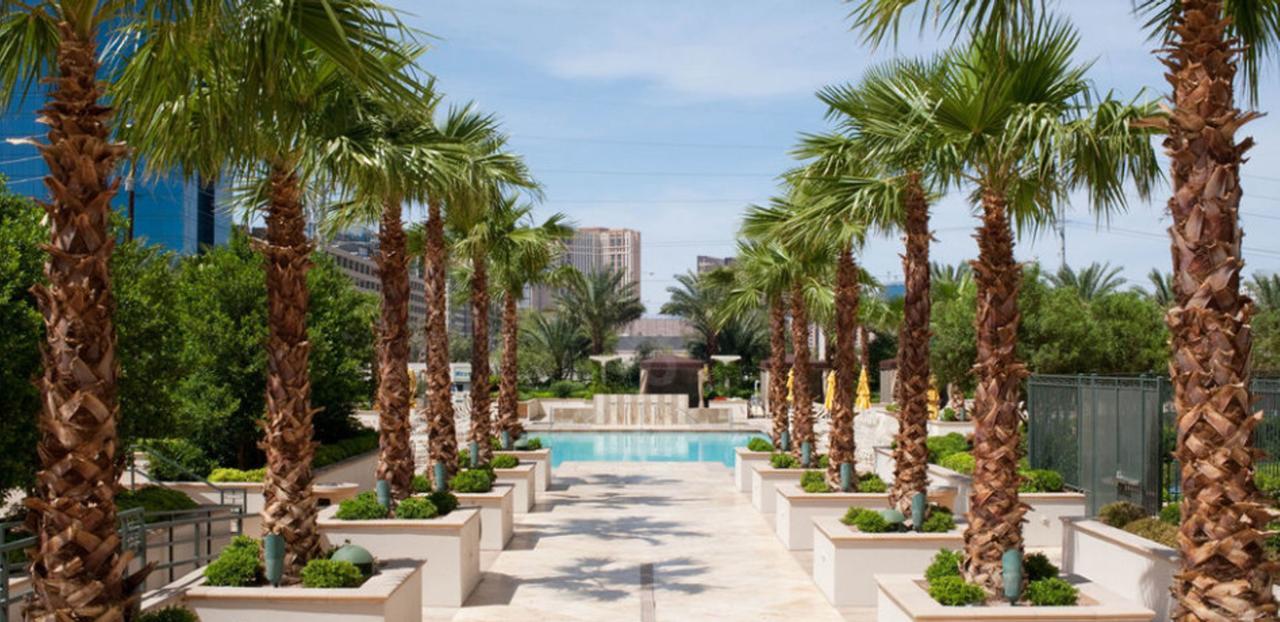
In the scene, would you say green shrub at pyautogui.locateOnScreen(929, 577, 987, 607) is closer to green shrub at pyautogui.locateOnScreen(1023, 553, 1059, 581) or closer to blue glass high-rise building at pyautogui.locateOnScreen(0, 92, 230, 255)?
green shrub at pyautogui.locateOnScreen(1023, 553, 1059, 581)

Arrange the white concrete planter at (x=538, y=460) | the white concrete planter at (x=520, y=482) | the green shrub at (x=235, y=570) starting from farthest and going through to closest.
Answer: the white concrete planter at (x=538, y=460)
the white concrete planter at (x=520, y=482)
the green shrub at (x=235, y=570)

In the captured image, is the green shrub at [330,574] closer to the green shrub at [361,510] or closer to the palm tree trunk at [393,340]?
the green shrub at [361,510]

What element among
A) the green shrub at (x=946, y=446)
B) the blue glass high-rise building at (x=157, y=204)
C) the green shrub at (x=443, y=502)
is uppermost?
the blue glass high-rise building at (x=157, y=204)

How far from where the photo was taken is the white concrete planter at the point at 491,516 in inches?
685

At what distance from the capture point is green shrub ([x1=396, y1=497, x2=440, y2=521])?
14172mm

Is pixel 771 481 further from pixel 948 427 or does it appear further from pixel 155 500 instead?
pixel 948 427

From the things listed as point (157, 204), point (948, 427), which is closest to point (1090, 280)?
point (948, 427)

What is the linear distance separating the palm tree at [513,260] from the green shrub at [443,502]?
8.27 m

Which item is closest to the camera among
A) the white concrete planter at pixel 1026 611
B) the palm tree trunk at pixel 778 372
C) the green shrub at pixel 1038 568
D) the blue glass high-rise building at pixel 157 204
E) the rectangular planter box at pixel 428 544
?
the white concrete planter at pixel 1026 611

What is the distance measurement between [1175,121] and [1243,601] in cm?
304

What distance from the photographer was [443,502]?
48.9 ft

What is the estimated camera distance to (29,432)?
1327 cm

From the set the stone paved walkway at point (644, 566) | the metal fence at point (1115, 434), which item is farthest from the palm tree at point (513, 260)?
the metal fence at point (1115, 434)

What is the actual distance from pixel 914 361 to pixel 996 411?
452 centimetres
